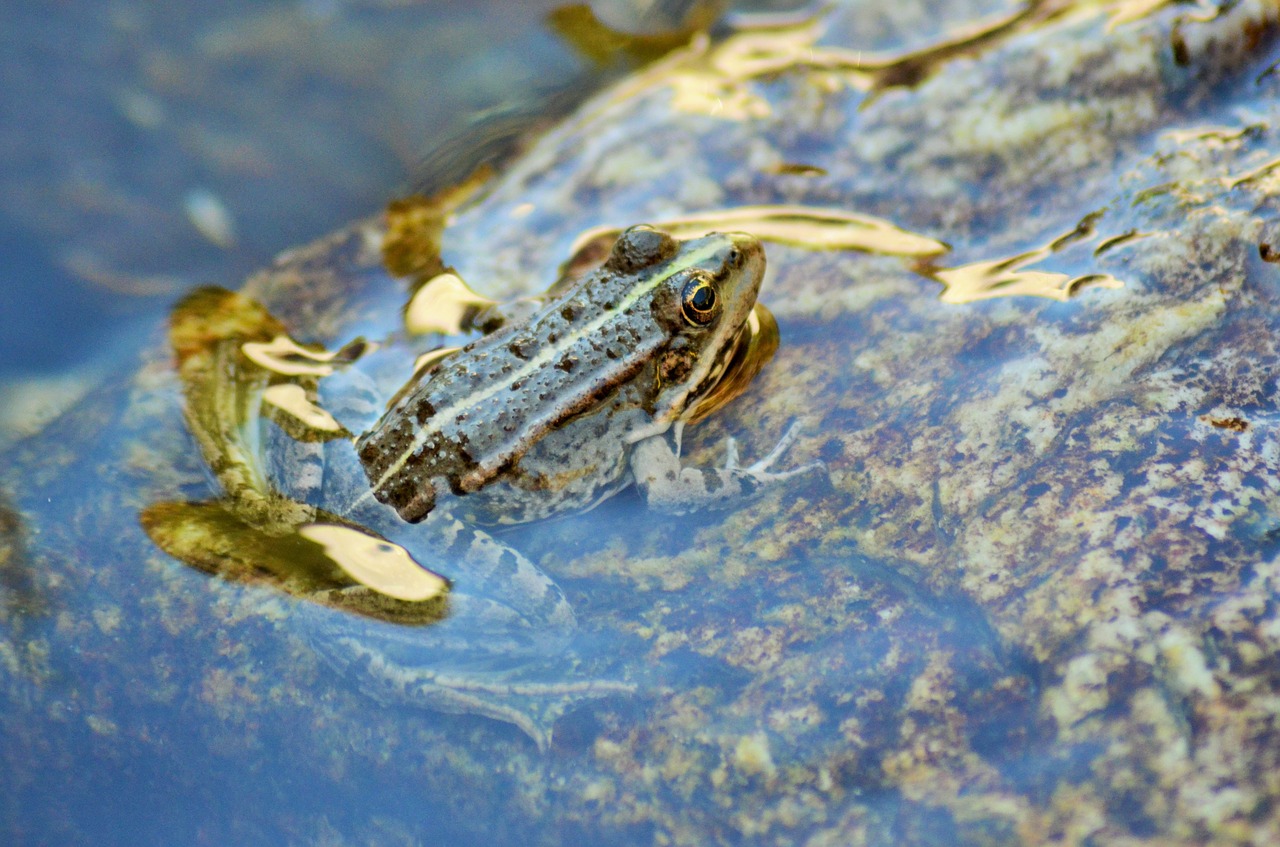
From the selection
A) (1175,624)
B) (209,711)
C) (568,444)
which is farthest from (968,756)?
(209,711)

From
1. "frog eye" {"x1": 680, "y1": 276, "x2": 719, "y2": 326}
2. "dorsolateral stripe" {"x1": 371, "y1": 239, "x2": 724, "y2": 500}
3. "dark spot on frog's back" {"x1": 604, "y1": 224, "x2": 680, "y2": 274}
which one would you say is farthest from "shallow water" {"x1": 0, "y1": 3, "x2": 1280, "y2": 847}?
"dark spot on frog's back" {"x1": 604, "y1": 224, "x2": 680, "y2": 274}

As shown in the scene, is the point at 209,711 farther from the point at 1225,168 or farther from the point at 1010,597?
the point at 1225,168

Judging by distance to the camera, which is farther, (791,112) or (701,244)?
(791,112)

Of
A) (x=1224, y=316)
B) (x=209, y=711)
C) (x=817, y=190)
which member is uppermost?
(x=817, y=190)

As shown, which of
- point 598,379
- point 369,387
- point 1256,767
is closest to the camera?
point 1256,767

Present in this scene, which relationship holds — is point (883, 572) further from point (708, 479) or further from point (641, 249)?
point (641, 249)

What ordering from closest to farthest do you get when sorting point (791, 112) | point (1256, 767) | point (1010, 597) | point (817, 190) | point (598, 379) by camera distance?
point (1256, 767) < point (1010, 597) < point (598, 379) < point (817, 190) < point (791, 112)
